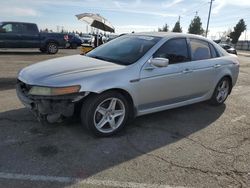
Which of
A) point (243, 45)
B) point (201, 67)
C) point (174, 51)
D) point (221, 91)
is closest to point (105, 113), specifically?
point (174, 51)

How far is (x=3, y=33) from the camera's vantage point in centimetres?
1669

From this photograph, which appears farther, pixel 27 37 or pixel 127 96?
pixel 27 37

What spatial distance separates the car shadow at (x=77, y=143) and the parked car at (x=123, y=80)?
297mm

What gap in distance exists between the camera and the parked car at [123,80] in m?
4.15

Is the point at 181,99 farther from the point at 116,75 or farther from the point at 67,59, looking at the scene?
the point at 67,59

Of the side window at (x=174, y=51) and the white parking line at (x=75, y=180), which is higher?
the side window at (x=174, y=51)

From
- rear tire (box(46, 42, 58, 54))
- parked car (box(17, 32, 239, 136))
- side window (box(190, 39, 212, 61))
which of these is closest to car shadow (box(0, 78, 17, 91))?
parked car (box(17, 32, 239, 136))

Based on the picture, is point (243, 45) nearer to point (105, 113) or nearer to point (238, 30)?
point (238, 30)

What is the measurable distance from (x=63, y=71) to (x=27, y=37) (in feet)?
47.2

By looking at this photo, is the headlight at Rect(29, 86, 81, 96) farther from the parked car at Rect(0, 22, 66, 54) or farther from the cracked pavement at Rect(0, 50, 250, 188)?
the parked car at Rect(0, 22, 66, 54)

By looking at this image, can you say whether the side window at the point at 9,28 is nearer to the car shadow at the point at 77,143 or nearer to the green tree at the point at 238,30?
the car shadow at the point at 77,143

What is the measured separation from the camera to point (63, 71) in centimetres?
440

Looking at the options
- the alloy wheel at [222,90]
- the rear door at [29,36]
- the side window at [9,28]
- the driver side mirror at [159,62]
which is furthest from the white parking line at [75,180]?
the rear door at [29,36]

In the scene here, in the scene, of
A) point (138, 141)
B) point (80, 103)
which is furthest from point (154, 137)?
point (80, 103)
